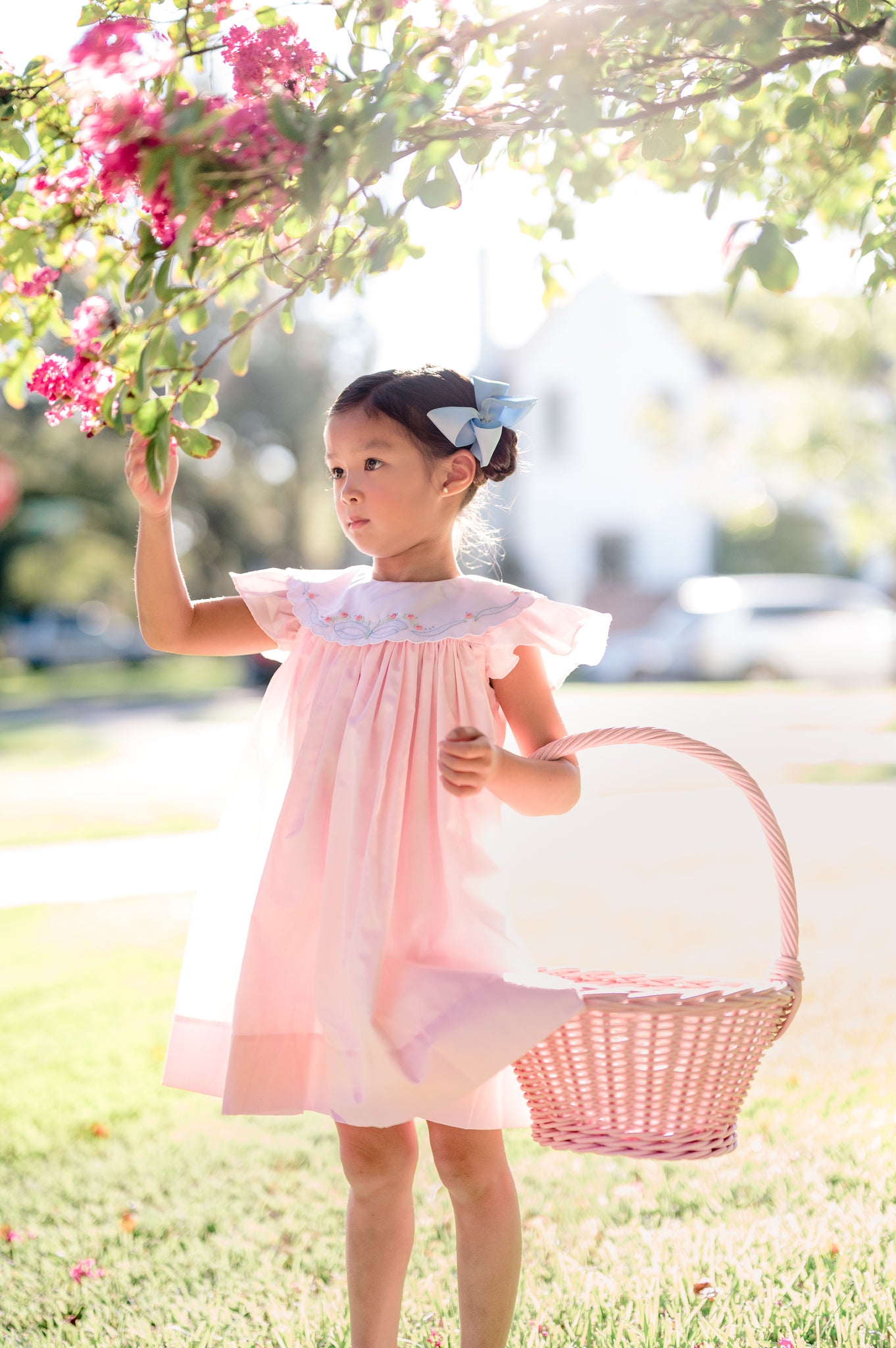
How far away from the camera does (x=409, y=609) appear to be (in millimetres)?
2236

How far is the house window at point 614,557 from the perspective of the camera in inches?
1030

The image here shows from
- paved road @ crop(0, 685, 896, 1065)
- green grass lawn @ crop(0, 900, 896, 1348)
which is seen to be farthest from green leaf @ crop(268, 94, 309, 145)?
paved road @ crop(0, 685, 896, 1065)

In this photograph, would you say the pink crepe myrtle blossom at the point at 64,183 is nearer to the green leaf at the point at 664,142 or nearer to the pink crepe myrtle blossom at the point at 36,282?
the pink crepe myrtle blossom at the point at 36,282

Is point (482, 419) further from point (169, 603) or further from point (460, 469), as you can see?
point (169, 603)

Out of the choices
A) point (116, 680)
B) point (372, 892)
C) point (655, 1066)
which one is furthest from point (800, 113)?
point (116, 680)

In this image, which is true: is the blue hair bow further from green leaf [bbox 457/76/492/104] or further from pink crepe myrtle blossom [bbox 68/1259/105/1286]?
pink crepe myrtle blossom [bbox 68/1259/105/1286]

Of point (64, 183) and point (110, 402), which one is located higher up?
point (64, 183)

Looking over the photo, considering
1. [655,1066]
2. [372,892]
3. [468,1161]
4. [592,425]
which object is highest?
[592,425]

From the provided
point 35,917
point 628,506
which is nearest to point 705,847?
point 35,917

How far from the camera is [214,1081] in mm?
2215

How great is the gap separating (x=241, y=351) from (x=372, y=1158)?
1.33 meters

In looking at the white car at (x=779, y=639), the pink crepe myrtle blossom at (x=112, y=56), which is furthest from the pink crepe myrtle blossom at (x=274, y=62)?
the white car at (x=779, y=639)

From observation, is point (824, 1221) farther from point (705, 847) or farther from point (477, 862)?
point (705, 847)

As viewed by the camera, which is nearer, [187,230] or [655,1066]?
[187,230]
